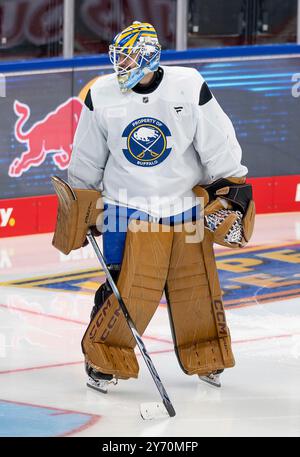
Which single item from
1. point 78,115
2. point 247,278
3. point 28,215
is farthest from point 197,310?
point 78,115

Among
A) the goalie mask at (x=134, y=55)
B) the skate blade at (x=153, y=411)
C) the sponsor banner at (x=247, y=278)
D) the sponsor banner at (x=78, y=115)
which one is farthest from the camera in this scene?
the sponsor banner at (x=78, y=115)

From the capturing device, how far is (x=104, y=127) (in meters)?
5.06

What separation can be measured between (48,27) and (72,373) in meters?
4.38

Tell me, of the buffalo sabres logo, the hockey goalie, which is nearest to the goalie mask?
the hockey goalie

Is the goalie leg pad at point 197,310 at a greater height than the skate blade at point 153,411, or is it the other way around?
the goalie leg pad at point 197,310

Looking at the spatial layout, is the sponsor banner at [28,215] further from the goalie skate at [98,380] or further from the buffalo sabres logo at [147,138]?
the buffalo sabres logo at [147,138]

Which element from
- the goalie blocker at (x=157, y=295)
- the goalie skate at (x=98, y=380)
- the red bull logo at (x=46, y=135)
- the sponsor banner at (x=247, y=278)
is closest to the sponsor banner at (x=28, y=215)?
the red bull logo at (x=46, y=135)

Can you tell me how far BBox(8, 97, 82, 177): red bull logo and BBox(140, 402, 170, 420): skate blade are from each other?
356 centimetres

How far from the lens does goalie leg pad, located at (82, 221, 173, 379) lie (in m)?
5.04

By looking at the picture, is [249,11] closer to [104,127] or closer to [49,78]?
[49,78]

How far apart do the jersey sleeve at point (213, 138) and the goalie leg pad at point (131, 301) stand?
291mm

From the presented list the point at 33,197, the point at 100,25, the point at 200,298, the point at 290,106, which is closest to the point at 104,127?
the point at 200,298

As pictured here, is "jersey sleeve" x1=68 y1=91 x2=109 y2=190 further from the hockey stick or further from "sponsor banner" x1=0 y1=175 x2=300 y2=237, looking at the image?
"sponsor banner" x1=0 y1=175 x2=300 y2=237

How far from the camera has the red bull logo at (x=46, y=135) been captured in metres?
8.18
